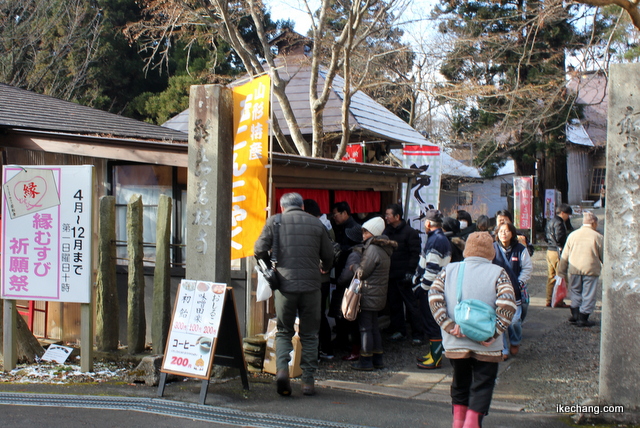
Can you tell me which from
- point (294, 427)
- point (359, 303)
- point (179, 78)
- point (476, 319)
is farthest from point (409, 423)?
point (179, 78)

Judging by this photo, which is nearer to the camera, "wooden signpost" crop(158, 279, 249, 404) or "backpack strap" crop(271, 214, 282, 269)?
"wooden signpost" crop(158, 279, 249, 404)

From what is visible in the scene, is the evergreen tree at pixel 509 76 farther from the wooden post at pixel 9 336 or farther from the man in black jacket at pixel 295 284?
the wooden post at pixel 9 336

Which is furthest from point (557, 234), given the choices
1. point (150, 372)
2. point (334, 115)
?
point (150, 372)

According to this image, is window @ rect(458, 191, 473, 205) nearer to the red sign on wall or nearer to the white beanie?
the red sign on wall

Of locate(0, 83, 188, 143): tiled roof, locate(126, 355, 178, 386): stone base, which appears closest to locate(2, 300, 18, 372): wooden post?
locate(126, 355, 178, 386): stone base

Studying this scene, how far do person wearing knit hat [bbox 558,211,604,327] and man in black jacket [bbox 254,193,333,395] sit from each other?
210 inches

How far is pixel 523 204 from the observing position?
61.2ft

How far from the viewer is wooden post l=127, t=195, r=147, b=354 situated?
21.8 feet

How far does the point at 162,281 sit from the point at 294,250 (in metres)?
1.84

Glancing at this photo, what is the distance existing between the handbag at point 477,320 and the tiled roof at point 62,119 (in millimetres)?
6470

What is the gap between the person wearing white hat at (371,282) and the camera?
259 inches

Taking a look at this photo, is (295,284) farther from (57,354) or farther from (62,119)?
(62,119)

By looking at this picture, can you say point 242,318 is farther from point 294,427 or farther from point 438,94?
point 438,94

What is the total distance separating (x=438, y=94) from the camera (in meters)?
12.1
